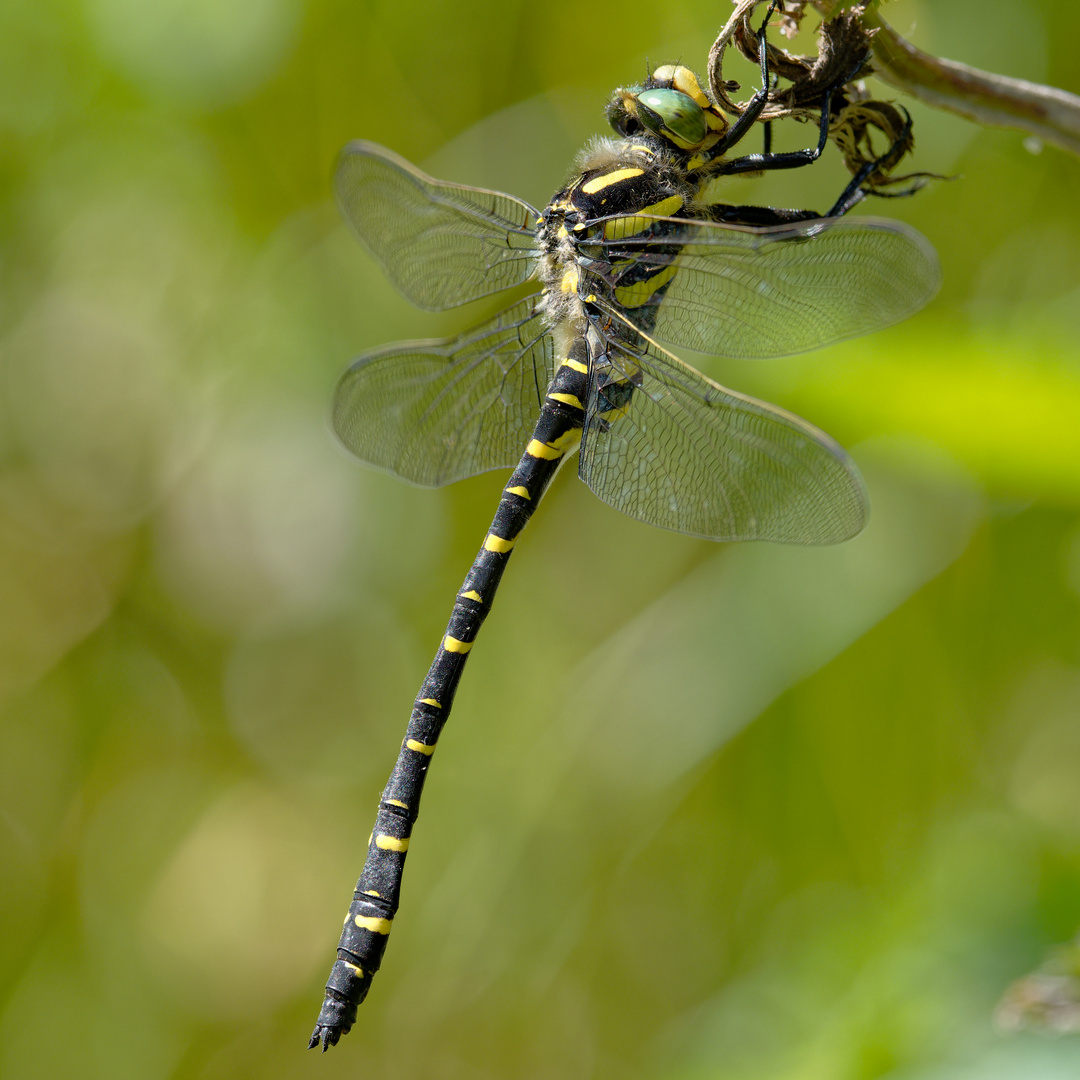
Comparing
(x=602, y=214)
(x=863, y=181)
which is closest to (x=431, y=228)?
(x=602, y=214)

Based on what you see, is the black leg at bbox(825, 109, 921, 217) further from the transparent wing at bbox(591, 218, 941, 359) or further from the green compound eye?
the green compound eye

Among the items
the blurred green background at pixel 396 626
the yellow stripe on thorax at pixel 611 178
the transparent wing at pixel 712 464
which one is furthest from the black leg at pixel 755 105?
the blurred green background at pixel 396 626

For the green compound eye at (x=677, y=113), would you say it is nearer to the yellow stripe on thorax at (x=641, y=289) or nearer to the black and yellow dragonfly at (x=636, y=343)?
the black and yellow dragonfly at (x=636, y=343)

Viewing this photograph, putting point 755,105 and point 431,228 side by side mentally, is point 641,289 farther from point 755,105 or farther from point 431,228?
point 431,228

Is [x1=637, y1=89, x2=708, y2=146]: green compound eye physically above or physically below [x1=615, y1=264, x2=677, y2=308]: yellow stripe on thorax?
above

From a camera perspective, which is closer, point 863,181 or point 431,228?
point 863,181

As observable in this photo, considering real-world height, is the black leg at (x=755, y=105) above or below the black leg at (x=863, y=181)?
above

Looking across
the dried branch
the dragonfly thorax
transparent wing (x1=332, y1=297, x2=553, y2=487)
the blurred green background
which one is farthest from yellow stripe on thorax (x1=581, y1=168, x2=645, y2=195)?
the blurred green background
